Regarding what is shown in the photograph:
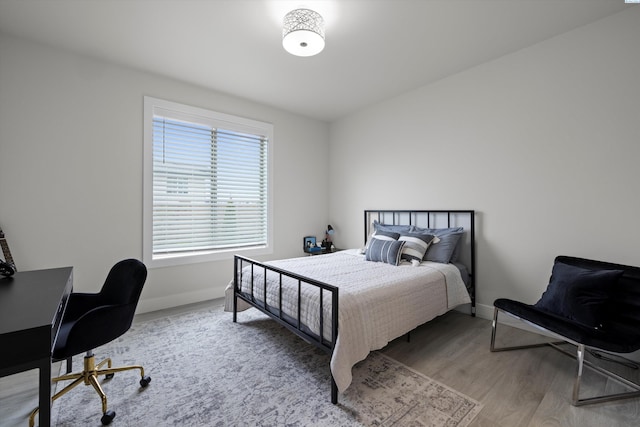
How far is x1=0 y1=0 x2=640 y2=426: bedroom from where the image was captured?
2262 millimetres

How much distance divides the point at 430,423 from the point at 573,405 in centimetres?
93

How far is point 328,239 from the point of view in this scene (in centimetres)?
466

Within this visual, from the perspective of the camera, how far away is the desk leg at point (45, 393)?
93 centimetres

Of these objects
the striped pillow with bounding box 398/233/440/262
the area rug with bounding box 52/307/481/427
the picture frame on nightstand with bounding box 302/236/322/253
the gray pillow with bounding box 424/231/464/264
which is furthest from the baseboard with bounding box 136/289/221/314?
the gray pillow with bounding box 424/231/464/264

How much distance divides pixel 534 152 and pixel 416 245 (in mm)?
1422

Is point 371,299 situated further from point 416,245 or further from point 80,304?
point 80,304

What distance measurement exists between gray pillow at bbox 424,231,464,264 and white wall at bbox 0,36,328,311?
2.77 meters

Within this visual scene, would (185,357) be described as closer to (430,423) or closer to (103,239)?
(103,239)

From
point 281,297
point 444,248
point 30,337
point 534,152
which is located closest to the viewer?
point 30,337

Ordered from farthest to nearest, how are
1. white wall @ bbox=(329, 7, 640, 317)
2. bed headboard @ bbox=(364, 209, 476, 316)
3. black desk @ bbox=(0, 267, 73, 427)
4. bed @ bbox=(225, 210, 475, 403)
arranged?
bed headboard @ bbox=(364, 209, 476, 316), white wall @ bbox=(329, 7, 640, 317), bed @ bbox=(225, 210, 475, 403), black desk @ bbox=(0, 267, 73, 427)

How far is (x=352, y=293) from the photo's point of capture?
75.9 inches

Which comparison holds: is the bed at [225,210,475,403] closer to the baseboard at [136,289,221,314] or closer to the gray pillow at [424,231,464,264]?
the gray pillow at [424,231,464,264]

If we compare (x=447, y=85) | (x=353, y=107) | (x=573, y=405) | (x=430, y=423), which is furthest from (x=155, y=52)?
(x=573, y=405)

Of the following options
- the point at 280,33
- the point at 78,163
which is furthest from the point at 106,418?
the point at 280,33
